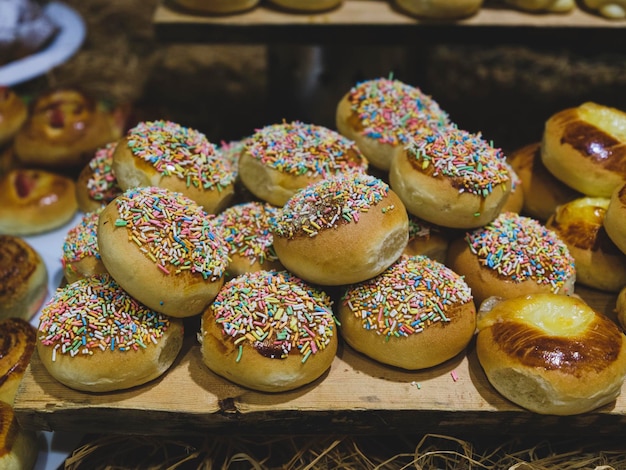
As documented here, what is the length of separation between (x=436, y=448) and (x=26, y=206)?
6.06ft

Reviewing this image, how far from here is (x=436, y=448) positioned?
168 cm

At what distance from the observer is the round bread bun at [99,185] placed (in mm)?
2016

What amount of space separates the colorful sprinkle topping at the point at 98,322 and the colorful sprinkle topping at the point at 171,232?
17cm

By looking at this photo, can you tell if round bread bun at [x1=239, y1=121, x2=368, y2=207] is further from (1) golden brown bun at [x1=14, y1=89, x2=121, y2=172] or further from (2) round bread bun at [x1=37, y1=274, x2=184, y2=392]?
(1) golden brown bun at [x1=14, y1=89, x2=121, y2=172]

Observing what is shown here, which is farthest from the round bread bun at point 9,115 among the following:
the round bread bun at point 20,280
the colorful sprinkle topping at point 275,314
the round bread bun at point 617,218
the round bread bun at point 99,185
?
the round bread bun at point 617,218

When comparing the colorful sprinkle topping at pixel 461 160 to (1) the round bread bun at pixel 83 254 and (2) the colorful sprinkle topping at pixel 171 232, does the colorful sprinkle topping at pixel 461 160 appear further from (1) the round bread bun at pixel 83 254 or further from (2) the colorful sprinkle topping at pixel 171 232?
(1) the round bread bun at pixel 83 254

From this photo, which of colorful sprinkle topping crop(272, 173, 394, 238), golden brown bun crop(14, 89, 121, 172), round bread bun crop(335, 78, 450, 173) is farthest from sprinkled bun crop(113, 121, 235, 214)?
golden brown bun crop(14, 89, 121, 172)

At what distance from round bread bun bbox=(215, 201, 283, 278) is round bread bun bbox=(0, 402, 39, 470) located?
688 millimetres

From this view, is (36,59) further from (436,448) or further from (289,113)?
(436,448)

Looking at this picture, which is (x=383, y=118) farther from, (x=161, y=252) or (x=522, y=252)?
(x=161, y=252)

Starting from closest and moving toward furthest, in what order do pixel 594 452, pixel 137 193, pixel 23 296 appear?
pixel 137 193 < pixel 594 452 < pixel 23 296

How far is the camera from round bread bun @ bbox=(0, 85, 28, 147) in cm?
281

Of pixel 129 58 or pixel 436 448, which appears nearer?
pixel 436 448

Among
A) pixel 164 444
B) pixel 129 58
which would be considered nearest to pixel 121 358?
pixel 164 444
